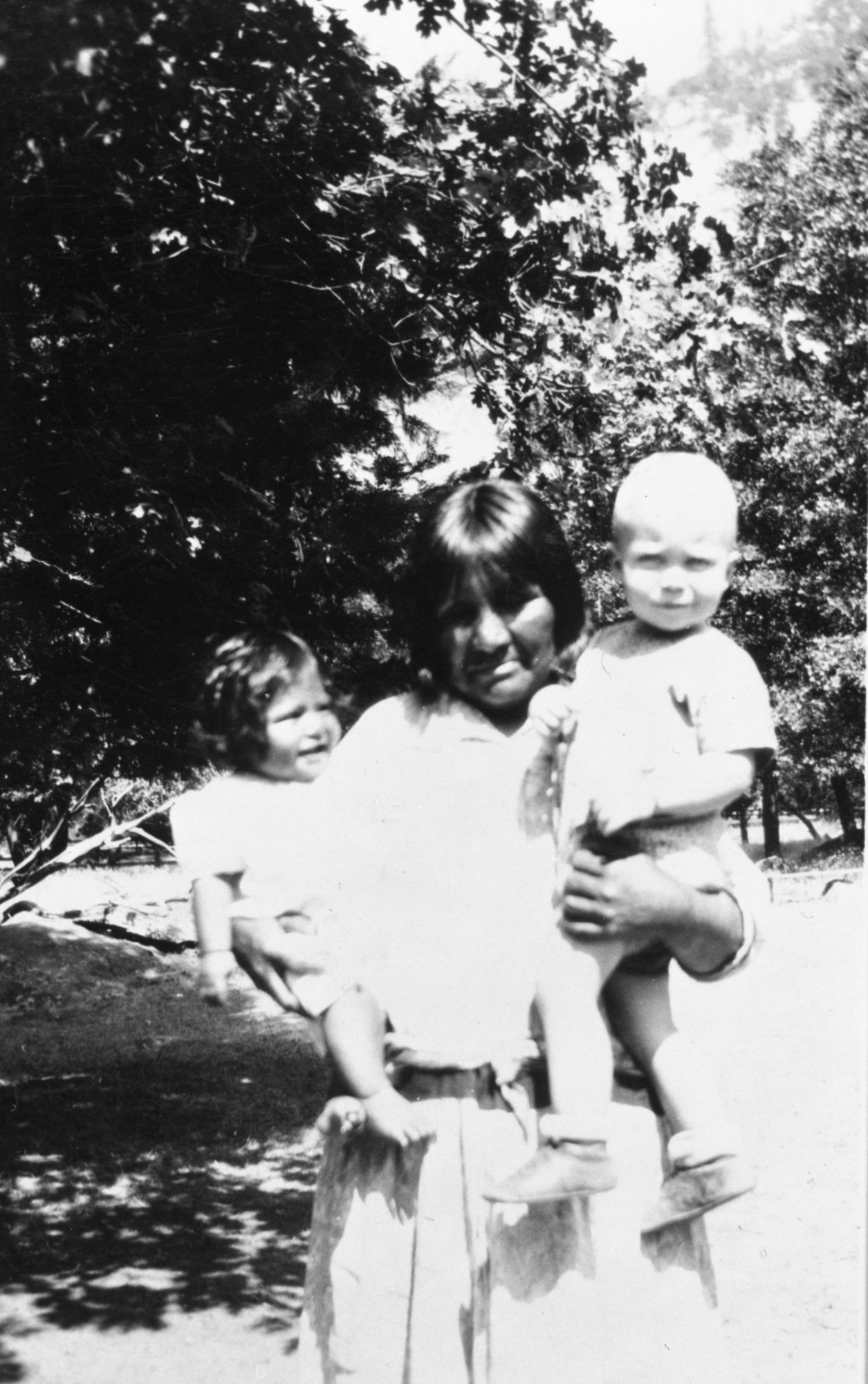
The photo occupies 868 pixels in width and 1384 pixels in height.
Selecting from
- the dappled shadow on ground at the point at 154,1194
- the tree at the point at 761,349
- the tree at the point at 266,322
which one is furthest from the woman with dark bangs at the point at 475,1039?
the dappled shadow on ground at the point at 154,1194

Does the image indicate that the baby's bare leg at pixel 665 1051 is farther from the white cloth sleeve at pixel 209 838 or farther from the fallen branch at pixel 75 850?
the fallen branch at pixel 75 850

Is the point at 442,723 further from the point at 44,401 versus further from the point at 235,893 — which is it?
the point at 44,401

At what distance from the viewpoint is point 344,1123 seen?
1464mm

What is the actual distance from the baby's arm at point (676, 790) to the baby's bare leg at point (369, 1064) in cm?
37

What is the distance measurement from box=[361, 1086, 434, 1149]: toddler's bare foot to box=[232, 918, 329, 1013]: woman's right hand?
0.14 meters

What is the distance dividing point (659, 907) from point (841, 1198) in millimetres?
5756

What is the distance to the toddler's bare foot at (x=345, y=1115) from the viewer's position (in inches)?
57.6

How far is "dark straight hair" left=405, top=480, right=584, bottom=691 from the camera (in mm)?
1520

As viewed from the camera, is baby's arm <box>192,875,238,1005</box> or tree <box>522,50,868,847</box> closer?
baby's arm <box>192,875,238,1005</box>

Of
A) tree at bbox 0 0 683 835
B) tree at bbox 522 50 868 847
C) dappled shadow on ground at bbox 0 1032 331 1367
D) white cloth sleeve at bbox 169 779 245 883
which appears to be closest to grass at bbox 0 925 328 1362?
dappled shadow on ground at bbox 0 1032 331 1367

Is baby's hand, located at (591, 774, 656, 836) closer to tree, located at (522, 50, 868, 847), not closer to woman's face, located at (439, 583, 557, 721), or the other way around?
woman's face, located at (439, 583, 557, 721)

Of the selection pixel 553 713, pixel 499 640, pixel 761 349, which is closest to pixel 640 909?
pixel 553 713

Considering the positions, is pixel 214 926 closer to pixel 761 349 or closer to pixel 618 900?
pixel 618 900

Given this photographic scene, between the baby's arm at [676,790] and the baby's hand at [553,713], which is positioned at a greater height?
the baby's hand at [553,713]
